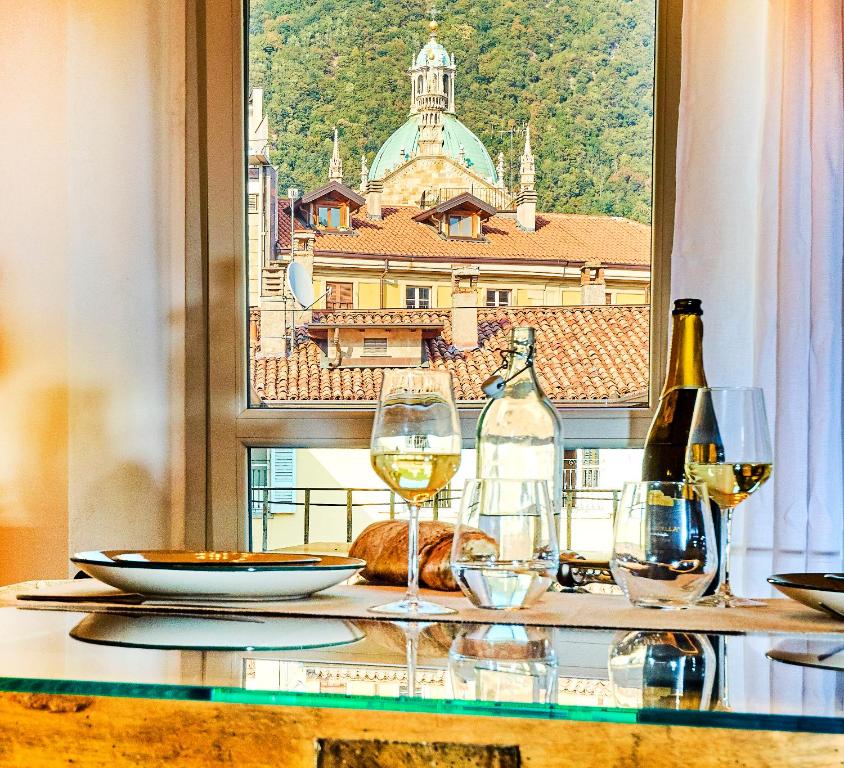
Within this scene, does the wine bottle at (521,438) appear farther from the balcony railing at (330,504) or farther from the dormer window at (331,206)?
the dormer window at (331,206)

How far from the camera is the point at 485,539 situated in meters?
0.85

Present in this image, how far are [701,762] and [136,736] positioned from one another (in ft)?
0.92

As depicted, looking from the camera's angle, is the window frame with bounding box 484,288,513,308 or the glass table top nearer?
the glass table top

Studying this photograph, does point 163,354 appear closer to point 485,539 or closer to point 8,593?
point 8,593

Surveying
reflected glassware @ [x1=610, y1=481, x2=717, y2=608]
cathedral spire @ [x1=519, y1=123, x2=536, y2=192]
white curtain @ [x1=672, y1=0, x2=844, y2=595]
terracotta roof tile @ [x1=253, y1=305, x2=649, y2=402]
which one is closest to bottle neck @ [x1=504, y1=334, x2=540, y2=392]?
reflected glassware @ [x1=610, y1=481, x2=717, y2=608]

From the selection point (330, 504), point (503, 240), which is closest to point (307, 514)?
point (330, 504)

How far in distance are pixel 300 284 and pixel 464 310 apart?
0.35 metres

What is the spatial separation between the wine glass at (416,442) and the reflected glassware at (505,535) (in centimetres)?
5

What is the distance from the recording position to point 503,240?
8.13 ft

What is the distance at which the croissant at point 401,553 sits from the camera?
108cm

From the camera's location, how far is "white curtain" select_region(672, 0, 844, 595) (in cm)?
198

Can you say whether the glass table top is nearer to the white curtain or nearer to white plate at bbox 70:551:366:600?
white plate at bbox 70:551:366:600

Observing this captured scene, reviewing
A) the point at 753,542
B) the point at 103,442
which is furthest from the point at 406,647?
the point at 103,442

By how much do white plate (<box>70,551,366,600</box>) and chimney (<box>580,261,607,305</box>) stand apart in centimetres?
160
